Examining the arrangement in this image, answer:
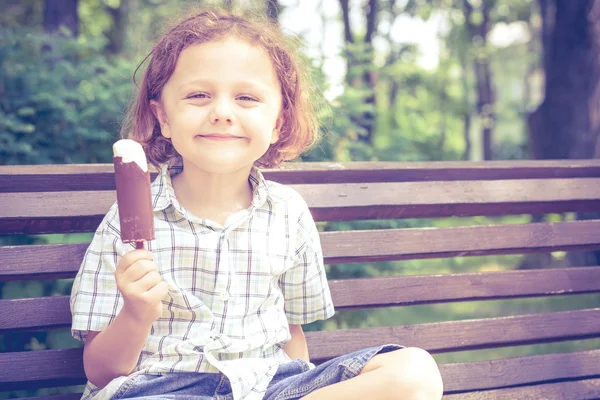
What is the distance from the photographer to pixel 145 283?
1.62 meters

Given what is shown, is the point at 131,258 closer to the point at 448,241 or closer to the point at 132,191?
the point at 132,191

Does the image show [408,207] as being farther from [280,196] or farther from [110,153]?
[110,153]

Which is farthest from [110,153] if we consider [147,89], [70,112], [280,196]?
[280,196]

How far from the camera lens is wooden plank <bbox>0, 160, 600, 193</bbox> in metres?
2.21

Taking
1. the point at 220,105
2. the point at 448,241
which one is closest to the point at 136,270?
the point at 220,105

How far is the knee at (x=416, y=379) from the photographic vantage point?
165cm

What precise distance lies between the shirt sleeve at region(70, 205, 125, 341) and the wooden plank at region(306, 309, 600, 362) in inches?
33.8

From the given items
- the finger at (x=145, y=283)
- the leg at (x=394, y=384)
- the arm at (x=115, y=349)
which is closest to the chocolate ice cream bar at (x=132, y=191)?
the finger at (x=145, y=283)

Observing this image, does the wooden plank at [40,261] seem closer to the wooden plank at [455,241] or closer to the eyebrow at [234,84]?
the eyebrow at [234,84]

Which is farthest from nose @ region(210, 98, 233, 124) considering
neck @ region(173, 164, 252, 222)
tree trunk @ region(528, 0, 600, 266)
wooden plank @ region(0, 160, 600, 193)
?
tree trunk @ region(528, 0, 600, 266)

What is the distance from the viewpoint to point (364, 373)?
171cm

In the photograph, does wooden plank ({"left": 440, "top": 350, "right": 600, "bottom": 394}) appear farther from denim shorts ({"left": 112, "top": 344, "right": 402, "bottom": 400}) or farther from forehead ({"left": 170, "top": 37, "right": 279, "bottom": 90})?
forehead ({"left": 170, "top": 37, "right": 279, "bottom": 90})

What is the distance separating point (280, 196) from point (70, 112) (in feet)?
5.32

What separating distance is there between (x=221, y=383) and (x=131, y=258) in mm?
483
